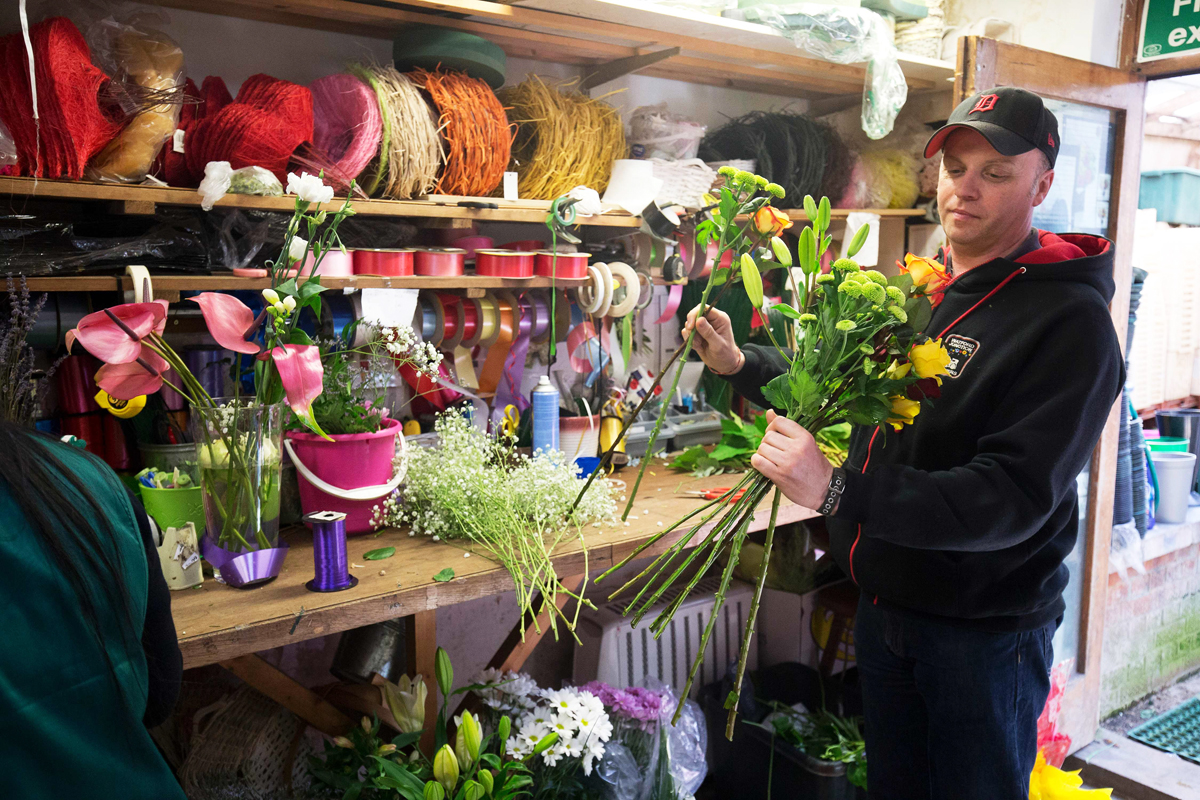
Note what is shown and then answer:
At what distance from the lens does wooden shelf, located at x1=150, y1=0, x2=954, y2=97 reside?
7.13 ft

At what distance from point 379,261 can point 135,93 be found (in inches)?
24.2

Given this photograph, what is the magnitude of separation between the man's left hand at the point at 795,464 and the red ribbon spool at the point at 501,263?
3.50ft

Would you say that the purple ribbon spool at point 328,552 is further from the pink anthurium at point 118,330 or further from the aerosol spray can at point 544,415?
the aerosol spray can at point 544,415

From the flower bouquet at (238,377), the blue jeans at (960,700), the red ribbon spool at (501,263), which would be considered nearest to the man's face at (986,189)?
the blue jeans at (960,700)

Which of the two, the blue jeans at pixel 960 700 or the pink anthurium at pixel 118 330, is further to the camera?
the blue jeans at pixel 960 700

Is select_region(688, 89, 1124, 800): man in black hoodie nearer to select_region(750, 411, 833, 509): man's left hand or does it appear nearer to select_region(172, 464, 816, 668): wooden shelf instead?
select_region(750, 411, 833, 509): man's left hand

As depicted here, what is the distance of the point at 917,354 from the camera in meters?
1.38

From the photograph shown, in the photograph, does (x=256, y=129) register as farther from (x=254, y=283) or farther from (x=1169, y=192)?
(x=1169, y=192)

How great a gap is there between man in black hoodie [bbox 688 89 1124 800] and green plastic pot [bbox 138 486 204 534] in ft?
3.66

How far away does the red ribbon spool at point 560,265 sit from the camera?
7.94ft

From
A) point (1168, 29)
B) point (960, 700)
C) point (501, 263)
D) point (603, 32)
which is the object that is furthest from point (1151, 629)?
point (603, 32)

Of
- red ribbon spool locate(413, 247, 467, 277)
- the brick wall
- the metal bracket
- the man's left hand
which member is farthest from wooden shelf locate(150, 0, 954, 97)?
the brick wall

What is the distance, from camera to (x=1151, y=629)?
3699 mm

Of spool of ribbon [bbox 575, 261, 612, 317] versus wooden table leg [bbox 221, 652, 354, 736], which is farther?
spool of ribbon [bbox 575, 261, 612, 317]
